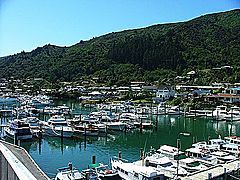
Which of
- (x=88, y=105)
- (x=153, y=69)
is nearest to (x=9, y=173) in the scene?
(x=88, y=105)

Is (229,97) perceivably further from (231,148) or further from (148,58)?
(148,58)

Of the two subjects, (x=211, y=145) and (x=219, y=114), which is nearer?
(x=211, y=145)

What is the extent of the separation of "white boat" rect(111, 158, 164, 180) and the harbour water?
1.53 metres

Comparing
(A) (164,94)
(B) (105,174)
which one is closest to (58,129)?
(B) (105,174)

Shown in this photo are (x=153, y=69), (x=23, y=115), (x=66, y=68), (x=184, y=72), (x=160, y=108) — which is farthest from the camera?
(x=66, y=68)

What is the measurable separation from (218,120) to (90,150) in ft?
27.2

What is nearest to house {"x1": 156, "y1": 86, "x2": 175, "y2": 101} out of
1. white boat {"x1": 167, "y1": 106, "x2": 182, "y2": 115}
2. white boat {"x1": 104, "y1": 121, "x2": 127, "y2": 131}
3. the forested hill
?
white boat {"x1": 167, "y1": 106, "x2": 182, "y2": 115}

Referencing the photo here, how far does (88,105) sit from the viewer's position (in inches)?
905

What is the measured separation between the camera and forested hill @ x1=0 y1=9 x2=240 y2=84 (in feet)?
116

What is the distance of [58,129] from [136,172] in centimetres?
562

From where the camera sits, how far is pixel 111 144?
11.2 metres

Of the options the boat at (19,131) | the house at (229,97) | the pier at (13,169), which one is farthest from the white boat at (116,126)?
the pier at (13,169)

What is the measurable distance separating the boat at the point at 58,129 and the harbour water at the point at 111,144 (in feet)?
0.72

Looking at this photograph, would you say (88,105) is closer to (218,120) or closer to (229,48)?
(218,120)
